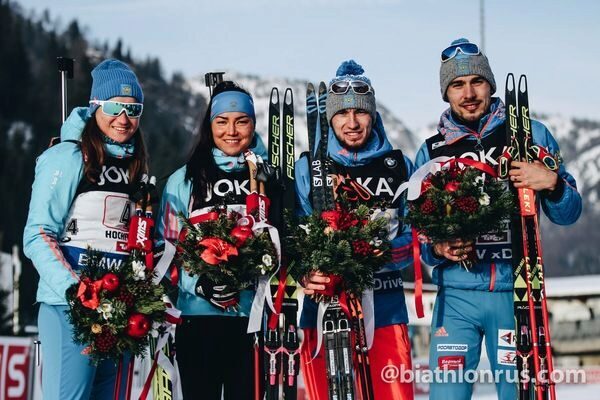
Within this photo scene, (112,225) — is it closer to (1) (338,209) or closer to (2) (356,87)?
(1) (338,209)

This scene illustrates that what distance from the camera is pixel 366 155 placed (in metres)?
6.96

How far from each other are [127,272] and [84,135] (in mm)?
1002

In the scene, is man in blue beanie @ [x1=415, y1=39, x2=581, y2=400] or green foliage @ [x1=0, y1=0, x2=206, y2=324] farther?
green foliage @ [x1=0, y1=0, x2=206, y2=324]

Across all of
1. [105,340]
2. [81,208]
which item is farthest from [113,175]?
[105,340]

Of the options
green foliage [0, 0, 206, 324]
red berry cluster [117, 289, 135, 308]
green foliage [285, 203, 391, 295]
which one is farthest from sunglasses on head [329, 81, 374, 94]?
green foliage [0, 0, 206, 324]

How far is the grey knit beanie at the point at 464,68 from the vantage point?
6.88 m

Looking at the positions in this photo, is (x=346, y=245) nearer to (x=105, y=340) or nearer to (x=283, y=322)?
(x=283, y=322)

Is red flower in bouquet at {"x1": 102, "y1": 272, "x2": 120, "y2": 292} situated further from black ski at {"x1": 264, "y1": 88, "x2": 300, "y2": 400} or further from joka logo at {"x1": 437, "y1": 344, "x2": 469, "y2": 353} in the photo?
joka logo at {"x1": 437, "y1": 344, "x2": 469, "y2": 353}

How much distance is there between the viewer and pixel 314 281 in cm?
652

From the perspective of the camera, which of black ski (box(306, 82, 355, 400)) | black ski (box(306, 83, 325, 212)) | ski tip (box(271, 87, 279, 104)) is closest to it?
black ski (box(306, 82, 355, 400))

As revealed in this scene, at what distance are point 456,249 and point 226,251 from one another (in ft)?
4.94

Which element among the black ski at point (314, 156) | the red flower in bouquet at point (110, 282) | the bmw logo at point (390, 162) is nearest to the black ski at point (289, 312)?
the black ski at point (314, 156)

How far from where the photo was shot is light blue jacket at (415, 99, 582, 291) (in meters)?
6.62

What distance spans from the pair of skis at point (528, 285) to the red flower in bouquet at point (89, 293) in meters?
2.72
